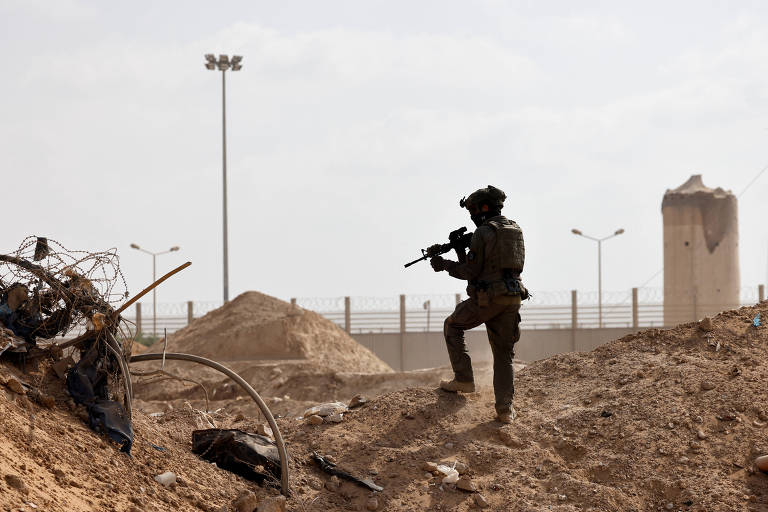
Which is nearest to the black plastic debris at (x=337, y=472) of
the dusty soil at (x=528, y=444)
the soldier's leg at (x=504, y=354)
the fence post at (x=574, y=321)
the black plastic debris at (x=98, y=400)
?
the dusty soil at (x=528, y=444)

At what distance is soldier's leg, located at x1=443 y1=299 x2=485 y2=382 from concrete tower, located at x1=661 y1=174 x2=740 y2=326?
959 inches

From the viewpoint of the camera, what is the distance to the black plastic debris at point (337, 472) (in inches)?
279

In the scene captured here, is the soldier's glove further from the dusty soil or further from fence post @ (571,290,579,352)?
fence post @ (571,290,579,352)

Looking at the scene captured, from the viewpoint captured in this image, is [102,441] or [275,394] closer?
[102,441]

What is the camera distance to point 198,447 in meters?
7.08

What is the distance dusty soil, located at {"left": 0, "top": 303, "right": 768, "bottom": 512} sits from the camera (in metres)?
6.02

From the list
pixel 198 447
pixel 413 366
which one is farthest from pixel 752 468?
pixel 413 366

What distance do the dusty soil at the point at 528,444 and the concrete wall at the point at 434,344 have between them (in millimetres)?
18933

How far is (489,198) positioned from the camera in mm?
7988

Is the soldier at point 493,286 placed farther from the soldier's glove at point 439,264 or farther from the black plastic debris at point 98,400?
the black plastic debris at point 98,400

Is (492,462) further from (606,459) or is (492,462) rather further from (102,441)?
(102,441)

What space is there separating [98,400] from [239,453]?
1149mm

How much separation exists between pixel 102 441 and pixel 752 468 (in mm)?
4935

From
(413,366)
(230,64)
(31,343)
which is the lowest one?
(413,366)
